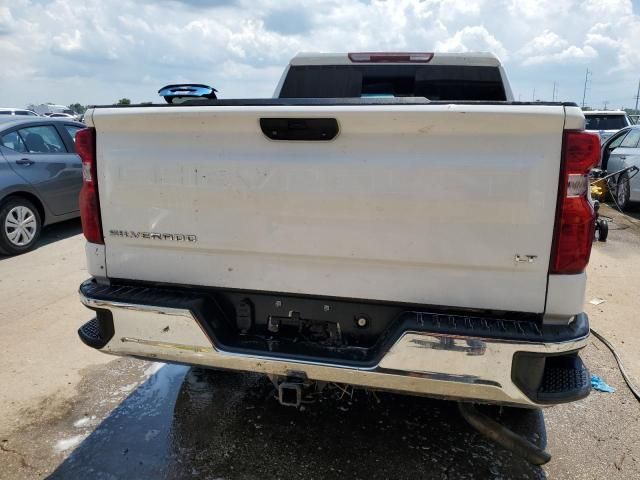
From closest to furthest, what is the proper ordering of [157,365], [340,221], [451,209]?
[451,209]
[340,221]
[157,365]

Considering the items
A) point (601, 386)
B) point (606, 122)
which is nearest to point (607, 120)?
point (606, 122)

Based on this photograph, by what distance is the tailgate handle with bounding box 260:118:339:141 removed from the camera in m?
2.18

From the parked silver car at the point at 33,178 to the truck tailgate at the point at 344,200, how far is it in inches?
188

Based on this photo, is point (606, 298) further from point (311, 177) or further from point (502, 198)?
point (311, 177)

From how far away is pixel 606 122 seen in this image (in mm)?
15828

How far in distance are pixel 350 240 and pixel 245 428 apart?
146cm

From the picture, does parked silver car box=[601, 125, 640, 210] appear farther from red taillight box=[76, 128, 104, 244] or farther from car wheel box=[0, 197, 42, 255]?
car wheel box=[0, 197, 42, 255]

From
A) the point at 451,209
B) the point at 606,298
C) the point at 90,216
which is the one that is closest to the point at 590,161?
the point at 451,209

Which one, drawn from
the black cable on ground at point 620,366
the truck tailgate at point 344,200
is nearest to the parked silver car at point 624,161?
the black cable on ground at point 620,366

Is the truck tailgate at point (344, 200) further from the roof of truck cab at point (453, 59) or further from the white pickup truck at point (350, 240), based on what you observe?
the roof of truck cab at point (453, 59)

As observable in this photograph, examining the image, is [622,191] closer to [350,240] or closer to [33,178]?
[350,240]

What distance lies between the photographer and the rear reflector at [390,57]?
4.08 metres

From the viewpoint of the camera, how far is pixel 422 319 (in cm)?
218

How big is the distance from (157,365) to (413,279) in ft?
7.65
